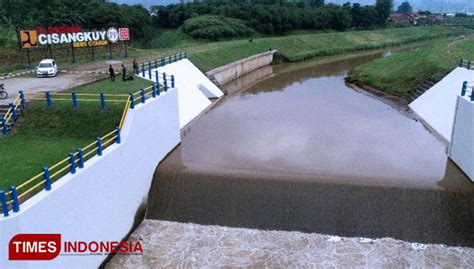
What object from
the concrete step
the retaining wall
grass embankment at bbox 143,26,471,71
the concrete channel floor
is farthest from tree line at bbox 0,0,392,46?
the concrete step

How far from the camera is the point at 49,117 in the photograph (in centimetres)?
1828

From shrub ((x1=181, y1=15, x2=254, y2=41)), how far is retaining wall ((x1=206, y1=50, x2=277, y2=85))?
12.9 m

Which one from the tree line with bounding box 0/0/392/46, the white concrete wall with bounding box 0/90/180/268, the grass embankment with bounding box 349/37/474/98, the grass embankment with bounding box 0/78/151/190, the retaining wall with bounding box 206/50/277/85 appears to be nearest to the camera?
the white concrete wall with bounding box 0/90/180/268

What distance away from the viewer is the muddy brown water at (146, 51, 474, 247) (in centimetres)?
1527

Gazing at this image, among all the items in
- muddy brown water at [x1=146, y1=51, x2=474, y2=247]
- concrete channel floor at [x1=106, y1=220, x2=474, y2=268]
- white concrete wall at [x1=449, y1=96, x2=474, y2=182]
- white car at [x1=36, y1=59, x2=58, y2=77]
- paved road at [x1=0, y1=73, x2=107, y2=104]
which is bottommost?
concrete channel floor at [x1=106, y1=220, x2=474, y2=268]

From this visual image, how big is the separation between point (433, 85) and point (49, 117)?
23992 mm

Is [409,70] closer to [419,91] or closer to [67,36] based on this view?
[419,91]

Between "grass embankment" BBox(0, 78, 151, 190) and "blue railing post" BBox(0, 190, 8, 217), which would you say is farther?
"grass embankment" BBox(0, 78, 151, 190)

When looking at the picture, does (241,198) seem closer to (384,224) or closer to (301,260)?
(301,260)

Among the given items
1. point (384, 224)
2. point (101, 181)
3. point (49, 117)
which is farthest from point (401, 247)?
point (49, 117)

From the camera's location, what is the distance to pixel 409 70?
33875 millimetres

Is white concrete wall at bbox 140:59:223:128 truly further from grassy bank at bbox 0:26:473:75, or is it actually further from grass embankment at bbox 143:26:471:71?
grass embankment at bbox 143:26:471:71

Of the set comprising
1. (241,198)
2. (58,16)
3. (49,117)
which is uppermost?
(58,16)

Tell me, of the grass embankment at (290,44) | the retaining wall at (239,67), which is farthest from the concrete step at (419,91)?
the grass embankment at (290,44)
